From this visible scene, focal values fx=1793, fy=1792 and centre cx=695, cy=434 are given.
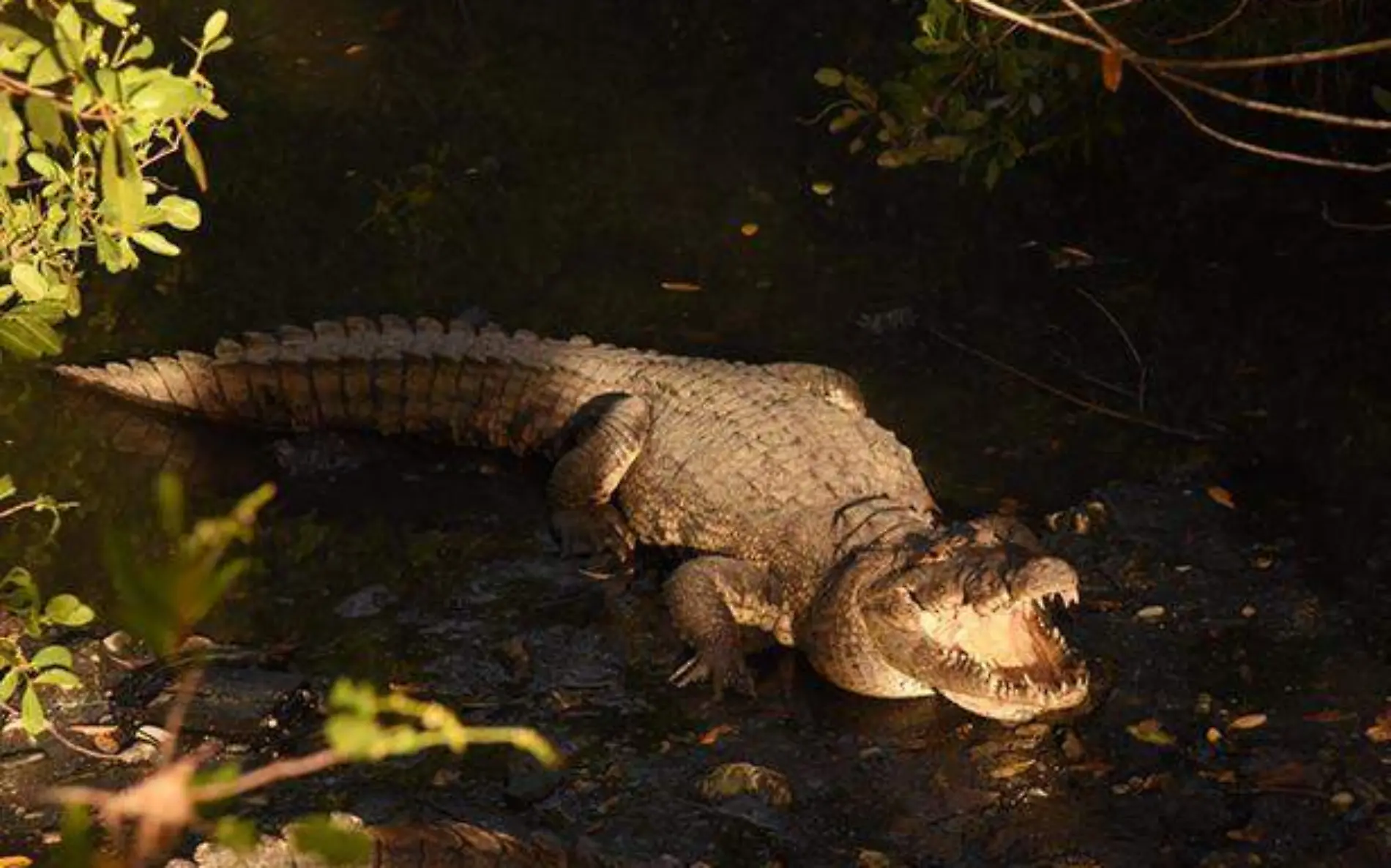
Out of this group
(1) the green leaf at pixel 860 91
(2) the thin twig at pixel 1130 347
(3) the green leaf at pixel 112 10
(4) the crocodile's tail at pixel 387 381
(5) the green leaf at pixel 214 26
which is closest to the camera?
(3) the green leaf at pixel 112 10

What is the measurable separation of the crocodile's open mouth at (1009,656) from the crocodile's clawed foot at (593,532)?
143 cm

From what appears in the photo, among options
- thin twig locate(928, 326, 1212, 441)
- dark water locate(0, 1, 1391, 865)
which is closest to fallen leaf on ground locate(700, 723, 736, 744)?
dark water locate(0, 1, 1391, 865)

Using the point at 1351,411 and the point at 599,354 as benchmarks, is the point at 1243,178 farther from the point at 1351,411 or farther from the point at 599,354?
the point at 599,354

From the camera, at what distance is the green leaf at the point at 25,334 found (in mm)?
4109

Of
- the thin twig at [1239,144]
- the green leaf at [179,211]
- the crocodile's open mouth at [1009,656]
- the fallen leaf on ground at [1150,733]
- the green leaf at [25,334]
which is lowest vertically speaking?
the fallen leaf on ground at [1150,733]

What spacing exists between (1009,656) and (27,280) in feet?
10.1

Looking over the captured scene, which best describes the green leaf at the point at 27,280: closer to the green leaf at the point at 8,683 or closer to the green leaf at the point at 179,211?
the green leaf at the point at 179,211

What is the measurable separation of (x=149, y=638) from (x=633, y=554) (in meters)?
5.38

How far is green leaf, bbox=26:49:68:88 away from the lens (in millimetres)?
2623

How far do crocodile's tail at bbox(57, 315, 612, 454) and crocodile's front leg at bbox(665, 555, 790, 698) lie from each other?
124 cm

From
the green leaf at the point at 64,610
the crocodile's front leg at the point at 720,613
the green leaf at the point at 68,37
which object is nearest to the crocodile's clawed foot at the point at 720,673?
the crocodile's front leg at the point at 720,613

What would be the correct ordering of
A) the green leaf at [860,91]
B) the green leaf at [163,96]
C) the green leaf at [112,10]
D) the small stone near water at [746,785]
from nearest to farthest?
the green leaf at [163,96], the green leaf at [112,10], the small stone near water at [746,785], the green leaf at [860,91]

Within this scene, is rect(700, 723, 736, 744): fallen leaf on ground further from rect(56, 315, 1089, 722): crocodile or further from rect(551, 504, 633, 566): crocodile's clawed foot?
rect(551, 504, 633, 566): crocodile's clawed foot

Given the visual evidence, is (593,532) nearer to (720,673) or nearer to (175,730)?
(720,673)
